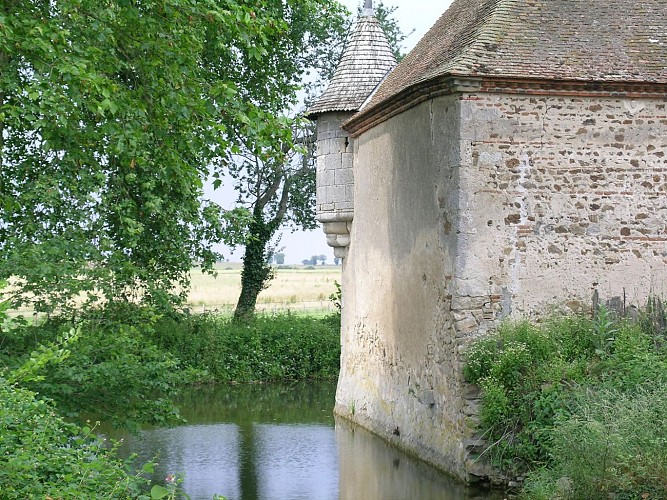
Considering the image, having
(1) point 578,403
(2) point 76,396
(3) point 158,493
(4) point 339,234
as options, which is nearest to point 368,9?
(4) point 339,234

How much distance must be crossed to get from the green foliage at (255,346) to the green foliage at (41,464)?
51.1ft

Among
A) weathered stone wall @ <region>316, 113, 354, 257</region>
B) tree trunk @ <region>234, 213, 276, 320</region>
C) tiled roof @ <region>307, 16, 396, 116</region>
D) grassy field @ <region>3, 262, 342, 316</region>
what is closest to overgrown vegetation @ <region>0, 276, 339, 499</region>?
weathered stone wall @ <region>316, 113, 354, 257</region>

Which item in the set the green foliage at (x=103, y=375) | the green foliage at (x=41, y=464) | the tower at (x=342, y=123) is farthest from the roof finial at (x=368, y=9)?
the green foliage at (x=41, y=464)

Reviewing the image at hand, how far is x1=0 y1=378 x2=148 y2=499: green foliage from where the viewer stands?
276 inches

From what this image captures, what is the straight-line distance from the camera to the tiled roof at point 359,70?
746 inches

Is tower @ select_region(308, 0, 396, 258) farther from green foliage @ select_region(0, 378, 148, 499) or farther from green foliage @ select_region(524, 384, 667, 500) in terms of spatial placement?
green foliage @ select_region(0, 378, 148, 499)

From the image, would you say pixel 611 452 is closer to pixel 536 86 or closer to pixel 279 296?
pixel 536 86

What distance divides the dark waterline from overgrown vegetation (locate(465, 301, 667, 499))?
925 mm

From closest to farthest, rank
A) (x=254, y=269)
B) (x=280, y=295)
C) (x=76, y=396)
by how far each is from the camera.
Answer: (x=76, y=396), (x=254, y=269), (x=280, y=295)

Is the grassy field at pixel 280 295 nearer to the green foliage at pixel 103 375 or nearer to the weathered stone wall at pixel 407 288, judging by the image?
the weathered stone wall at pixel 407 288

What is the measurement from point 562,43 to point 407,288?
4279mm

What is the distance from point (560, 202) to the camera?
531 inches

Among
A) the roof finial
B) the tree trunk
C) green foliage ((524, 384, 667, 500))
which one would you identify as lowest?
green foliage ((524, 384, 667, 500))

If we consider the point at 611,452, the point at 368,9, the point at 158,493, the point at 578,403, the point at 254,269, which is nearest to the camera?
the point at 158,493
